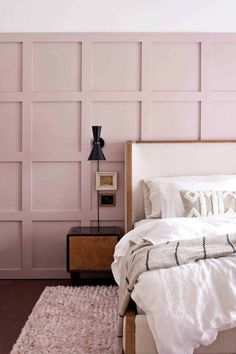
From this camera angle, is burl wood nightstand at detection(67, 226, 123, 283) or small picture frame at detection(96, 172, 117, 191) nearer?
burl wood nightstand at detection(67, 226, 123, 283)

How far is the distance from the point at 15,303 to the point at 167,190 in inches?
58.4

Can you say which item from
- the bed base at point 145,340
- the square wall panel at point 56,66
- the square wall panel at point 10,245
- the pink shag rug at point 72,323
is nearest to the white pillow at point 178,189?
the pink shag rug at point 72,323

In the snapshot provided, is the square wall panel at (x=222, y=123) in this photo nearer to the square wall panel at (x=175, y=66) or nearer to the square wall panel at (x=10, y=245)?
the square wall panel at (x=175, y=66)

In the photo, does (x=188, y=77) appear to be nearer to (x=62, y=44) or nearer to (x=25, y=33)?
(x=62, y=44)

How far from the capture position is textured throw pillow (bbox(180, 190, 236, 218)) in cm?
328

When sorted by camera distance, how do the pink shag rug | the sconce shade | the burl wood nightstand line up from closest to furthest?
the pink shag rug
the burl wood nightstand
the sconce shade

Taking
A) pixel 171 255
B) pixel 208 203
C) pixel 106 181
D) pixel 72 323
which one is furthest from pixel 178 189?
pixel 171 255

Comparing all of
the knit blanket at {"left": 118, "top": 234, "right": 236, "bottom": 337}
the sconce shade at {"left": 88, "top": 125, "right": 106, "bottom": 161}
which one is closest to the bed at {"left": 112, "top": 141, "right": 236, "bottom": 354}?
the sconce shade at {"left": 88, "top": 125, "right": 106, "bottom": 161}

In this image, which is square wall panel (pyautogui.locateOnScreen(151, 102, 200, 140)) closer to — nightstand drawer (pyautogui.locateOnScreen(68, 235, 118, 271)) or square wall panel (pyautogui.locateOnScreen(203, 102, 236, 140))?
square wall panel (pyautogui.locateOnScreen(203, 102, 236, 140))

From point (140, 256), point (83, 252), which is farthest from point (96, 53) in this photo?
point (140, 256)

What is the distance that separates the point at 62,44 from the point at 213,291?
2851 millimetres

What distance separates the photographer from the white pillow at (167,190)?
350 centimetres

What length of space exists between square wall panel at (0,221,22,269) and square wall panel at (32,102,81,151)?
2.45ft

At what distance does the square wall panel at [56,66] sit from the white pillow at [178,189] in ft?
4.13
